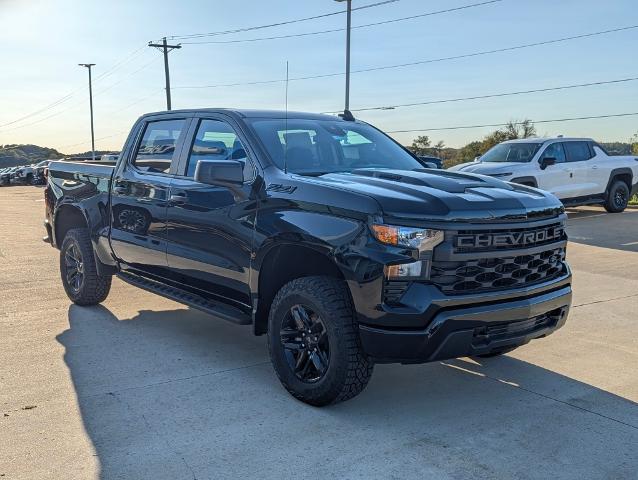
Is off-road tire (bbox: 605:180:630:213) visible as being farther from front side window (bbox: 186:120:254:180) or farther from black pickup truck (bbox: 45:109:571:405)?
front side window (bbox: 186:120:254:180)

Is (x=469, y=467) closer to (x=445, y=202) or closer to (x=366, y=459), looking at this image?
(x=366, y=459)

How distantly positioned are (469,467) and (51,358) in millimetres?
3254

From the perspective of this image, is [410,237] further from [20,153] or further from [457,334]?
[20,153]

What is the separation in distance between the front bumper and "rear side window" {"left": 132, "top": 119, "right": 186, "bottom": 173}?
8.33 feet

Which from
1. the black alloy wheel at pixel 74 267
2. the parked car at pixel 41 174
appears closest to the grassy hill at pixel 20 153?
the parked car at pixel 41 174

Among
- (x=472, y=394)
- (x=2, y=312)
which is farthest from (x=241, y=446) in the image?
(x=2, y=312)

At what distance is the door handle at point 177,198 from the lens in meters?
4.93

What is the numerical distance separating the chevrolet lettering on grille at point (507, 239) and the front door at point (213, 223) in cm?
144

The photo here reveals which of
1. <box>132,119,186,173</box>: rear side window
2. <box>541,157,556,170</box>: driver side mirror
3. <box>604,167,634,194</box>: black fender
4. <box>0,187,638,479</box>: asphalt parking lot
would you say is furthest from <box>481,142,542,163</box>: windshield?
<box>132,119,186,173</box>: rear side window

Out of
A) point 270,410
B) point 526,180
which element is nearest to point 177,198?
point 270,410

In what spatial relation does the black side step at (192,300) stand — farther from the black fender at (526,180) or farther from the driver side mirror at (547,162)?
the driver side mirror at (547,162)

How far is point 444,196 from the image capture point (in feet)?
12.2

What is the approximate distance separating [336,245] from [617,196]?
13808 millimetres

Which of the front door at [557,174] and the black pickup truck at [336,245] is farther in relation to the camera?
the front door at [557,174]
